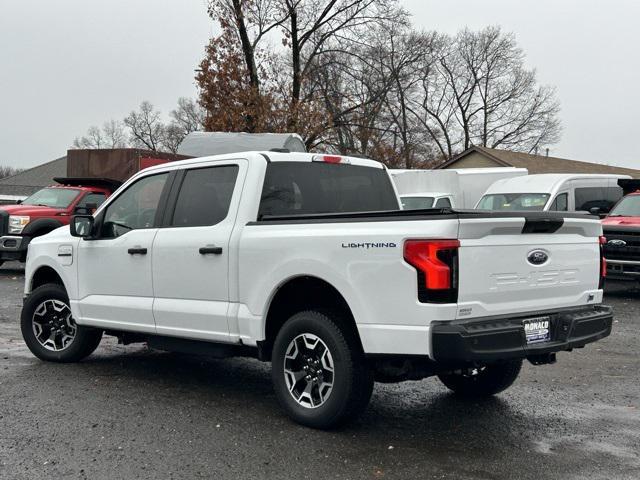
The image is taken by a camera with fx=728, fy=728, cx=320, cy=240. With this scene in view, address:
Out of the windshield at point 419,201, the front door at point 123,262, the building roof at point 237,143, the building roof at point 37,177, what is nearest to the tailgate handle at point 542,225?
the front door at point 123,262

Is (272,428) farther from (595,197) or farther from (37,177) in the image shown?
(37,177)

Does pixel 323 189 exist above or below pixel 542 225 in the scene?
above

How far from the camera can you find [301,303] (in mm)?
5309

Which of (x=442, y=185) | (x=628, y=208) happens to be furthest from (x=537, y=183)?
(x=442, y=185)

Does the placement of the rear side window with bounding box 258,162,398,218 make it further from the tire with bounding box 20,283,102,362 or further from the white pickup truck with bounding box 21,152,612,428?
the tire with bounding box 20,283,102,362

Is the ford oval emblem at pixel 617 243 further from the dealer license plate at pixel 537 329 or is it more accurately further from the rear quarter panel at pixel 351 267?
the rear quarter panel at pixel 351 267

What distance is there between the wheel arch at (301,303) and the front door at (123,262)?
1.24m

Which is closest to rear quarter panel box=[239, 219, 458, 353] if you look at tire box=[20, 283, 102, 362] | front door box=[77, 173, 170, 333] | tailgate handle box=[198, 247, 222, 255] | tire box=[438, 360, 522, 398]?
tailgate handle box=[198, 247, 222, 255]

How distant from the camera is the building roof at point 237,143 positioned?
1649 centimetres

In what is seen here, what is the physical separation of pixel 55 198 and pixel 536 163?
2867cm

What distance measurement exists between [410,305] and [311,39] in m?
30.6

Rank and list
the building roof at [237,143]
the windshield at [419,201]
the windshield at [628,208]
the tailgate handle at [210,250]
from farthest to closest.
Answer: the windshield at [419,201] < the building roof at [237,143] < the windshield at [628,208] < the tailgate handle at [210,250]

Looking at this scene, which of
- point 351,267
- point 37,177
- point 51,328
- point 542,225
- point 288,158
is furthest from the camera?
point 37,177

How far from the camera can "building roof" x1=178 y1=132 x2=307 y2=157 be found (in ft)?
54.1
